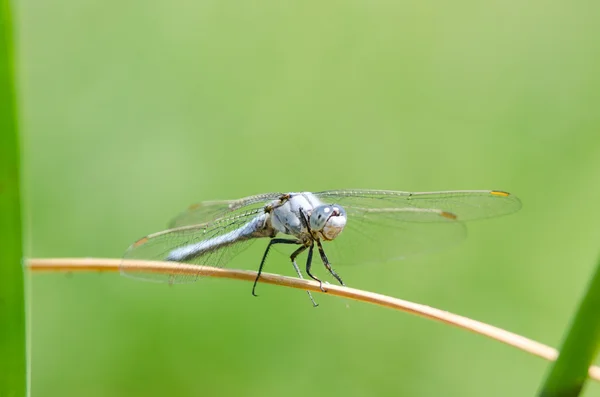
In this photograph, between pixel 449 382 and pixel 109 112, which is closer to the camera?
pixel 449 382

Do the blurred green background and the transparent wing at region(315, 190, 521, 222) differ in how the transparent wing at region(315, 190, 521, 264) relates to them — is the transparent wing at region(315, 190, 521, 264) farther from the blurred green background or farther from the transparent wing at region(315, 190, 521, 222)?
the blurred green background

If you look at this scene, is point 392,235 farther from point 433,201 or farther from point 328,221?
point 328,221

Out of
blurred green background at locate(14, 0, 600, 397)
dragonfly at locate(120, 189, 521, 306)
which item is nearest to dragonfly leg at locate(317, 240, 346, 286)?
dragonfly at locate(120, 189, 521, 306)

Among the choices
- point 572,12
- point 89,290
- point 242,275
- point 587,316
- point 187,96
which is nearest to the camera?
point 587,316

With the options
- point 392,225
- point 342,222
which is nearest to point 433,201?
point 392,225

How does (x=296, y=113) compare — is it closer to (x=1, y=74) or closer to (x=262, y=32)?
(x=262, y=32)

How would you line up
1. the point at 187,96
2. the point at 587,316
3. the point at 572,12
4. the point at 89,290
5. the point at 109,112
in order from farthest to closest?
the point at 572,12 → the point at 187,96 → the point at 109,112 → the point at 89,290 → the point at 587,316

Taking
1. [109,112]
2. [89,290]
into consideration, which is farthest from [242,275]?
[109,112]
